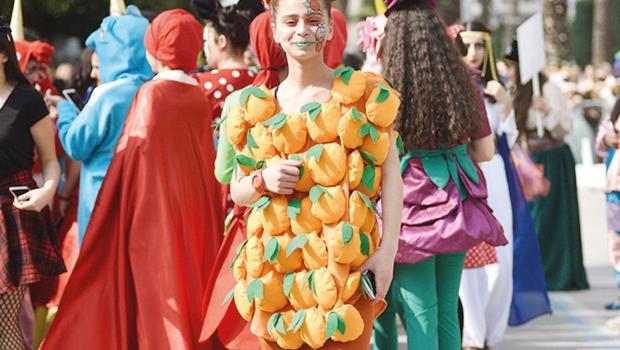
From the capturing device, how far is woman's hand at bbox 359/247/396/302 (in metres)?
4.54

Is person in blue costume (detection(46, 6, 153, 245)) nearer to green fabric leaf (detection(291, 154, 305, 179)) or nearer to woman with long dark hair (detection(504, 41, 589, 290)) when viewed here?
green fabric leaf (detection(291, 154, 305, 179))

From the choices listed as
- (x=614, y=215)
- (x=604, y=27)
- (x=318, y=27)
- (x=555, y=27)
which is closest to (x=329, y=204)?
(x=318, y=27)

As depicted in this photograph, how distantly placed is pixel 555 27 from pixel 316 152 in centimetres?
2029

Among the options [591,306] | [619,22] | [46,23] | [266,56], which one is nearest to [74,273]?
[266,56]

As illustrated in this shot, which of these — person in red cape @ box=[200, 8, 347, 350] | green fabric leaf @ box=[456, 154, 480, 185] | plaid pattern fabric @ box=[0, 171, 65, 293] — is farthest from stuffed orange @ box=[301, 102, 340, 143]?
plaid pattern fabric @ box=[0, 171, 65, 293]

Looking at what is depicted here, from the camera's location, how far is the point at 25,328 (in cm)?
683

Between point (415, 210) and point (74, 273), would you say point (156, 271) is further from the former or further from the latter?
point (415, 210)

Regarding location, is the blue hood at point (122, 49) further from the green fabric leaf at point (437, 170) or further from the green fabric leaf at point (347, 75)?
the green fabric leaf at point (347, 75)

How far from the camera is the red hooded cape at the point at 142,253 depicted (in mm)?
6320

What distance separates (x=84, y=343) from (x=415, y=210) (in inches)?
69.1

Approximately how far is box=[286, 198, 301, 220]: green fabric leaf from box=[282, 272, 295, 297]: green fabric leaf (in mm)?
202

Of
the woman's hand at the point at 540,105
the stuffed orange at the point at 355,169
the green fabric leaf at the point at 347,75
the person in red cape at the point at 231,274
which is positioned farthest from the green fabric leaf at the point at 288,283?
the woman's hand at the point at 540,105

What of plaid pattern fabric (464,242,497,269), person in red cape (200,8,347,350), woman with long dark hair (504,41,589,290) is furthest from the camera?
woman with long dark hair (504,41,589,290)

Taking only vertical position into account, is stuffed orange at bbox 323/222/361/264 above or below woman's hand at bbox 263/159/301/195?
below
